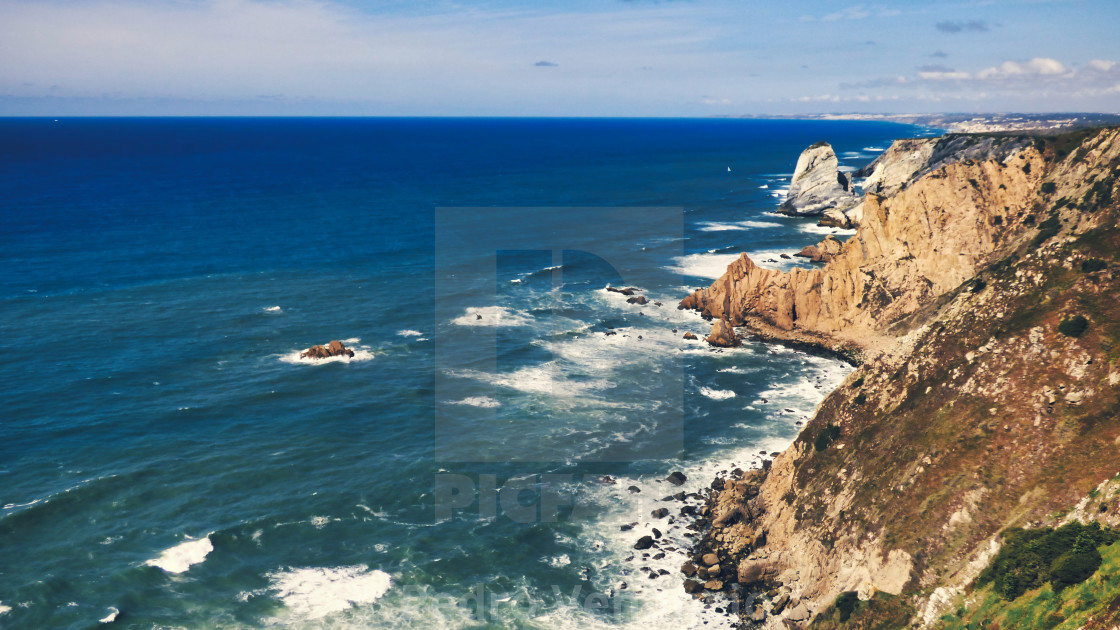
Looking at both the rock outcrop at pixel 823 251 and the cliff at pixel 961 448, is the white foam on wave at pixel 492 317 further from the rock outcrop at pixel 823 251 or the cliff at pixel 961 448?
the cliff at pixel 961 448

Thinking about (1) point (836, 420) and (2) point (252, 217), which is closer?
(1) point (836, 420)

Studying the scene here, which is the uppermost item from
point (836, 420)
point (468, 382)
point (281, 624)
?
point (836, 420)

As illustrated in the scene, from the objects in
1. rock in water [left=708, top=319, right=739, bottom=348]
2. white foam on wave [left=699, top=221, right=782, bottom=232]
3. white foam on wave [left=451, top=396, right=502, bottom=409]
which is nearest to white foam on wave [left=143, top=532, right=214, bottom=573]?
white foam on wave [left=451, top=396, right=502, bottom=409]

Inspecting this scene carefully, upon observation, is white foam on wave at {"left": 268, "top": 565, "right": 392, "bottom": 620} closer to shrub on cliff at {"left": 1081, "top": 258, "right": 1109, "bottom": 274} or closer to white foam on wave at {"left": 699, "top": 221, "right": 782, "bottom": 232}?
shrub on cliff at {"left": 1081, "top": 258, "right": 1109, "bottom": 274}

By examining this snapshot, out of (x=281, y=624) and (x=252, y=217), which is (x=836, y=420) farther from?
(x=252, y=217)

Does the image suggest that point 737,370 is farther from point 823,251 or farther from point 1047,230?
point 823,251

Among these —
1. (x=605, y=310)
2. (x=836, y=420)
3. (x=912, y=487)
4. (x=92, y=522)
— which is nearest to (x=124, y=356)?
(x=92, y=522)

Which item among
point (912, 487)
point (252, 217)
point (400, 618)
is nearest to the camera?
point (912, 487)
